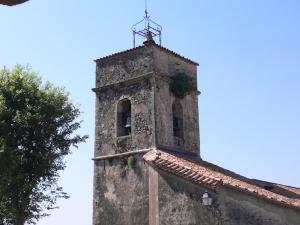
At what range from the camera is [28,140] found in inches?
729

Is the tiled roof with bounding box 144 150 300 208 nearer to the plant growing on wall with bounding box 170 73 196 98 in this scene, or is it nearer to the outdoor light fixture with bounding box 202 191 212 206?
the outdoor light fixture with bounding box 202 191 212 206

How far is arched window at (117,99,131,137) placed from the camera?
61.7 ft

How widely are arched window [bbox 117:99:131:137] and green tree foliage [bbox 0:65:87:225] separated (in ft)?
7.35

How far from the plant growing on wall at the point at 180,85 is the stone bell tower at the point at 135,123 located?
0.65 feet

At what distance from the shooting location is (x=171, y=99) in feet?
62.6

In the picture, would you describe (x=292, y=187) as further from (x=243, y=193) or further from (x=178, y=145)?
(x=243, y=193)

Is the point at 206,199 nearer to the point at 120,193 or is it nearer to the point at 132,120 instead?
the point at 120,193

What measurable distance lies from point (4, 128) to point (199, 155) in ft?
28.2

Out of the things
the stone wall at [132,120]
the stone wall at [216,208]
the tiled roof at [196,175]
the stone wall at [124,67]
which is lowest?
the stone wall at [216,208]

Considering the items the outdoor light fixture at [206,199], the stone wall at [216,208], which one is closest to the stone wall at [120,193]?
the stone wall at [216,208]

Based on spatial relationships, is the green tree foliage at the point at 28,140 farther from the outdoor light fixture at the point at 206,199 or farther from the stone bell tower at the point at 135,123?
the outdoor light fixture at the point at 206,199

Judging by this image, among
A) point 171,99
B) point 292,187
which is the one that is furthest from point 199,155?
point 292,187

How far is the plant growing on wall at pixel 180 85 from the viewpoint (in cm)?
1938

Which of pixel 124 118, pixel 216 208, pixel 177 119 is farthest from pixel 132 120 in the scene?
pixel 216 208
